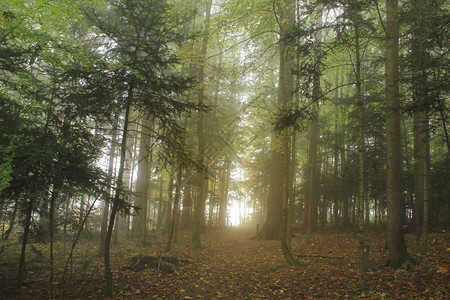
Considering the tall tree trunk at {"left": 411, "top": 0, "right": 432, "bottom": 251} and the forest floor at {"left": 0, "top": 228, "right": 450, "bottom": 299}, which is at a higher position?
the tall tree trunk at {"left": 411, "top": 0, "right": 432, "bottom": 251}

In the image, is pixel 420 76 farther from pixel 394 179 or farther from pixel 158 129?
pixel 158 129

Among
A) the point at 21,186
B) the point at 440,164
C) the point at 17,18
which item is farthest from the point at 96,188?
the point at 440,164

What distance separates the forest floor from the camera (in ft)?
19.6

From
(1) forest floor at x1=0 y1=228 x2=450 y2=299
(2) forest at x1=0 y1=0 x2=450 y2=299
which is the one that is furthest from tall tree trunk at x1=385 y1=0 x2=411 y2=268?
(1) forest floor at x1=0 y1=228 x2=450 y2=299

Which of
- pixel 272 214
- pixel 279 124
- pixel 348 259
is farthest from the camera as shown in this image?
pixel 272 214

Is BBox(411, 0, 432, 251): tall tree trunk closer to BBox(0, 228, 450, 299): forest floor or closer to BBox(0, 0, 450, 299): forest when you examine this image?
BBox(0, 0, 450, 299): forest

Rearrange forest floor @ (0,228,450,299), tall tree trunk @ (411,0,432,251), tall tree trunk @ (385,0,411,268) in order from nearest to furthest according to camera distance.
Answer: tall tree trunk @ (411,0,432,251), forest floor @ (0,228,450,299), tall tree trunk @ (385,0,411,268)

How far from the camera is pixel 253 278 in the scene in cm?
774

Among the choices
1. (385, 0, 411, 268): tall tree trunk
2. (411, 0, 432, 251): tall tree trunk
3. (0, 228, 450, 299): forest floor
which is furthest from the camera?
(385, 0, 411, 268): tall tree trunk

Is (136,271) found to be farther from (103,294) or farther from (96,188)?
(96,188)

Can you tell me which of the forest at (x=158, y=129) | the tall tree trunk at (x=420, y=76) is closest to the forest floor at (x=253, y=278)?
the forest at (x=158, y=129)

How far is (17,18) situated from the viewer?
5469 mm

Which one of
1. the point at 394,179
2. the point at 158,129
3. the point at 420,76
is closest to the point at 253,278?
the point at 394,179

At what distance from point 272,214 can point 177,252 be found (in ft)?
18.6
